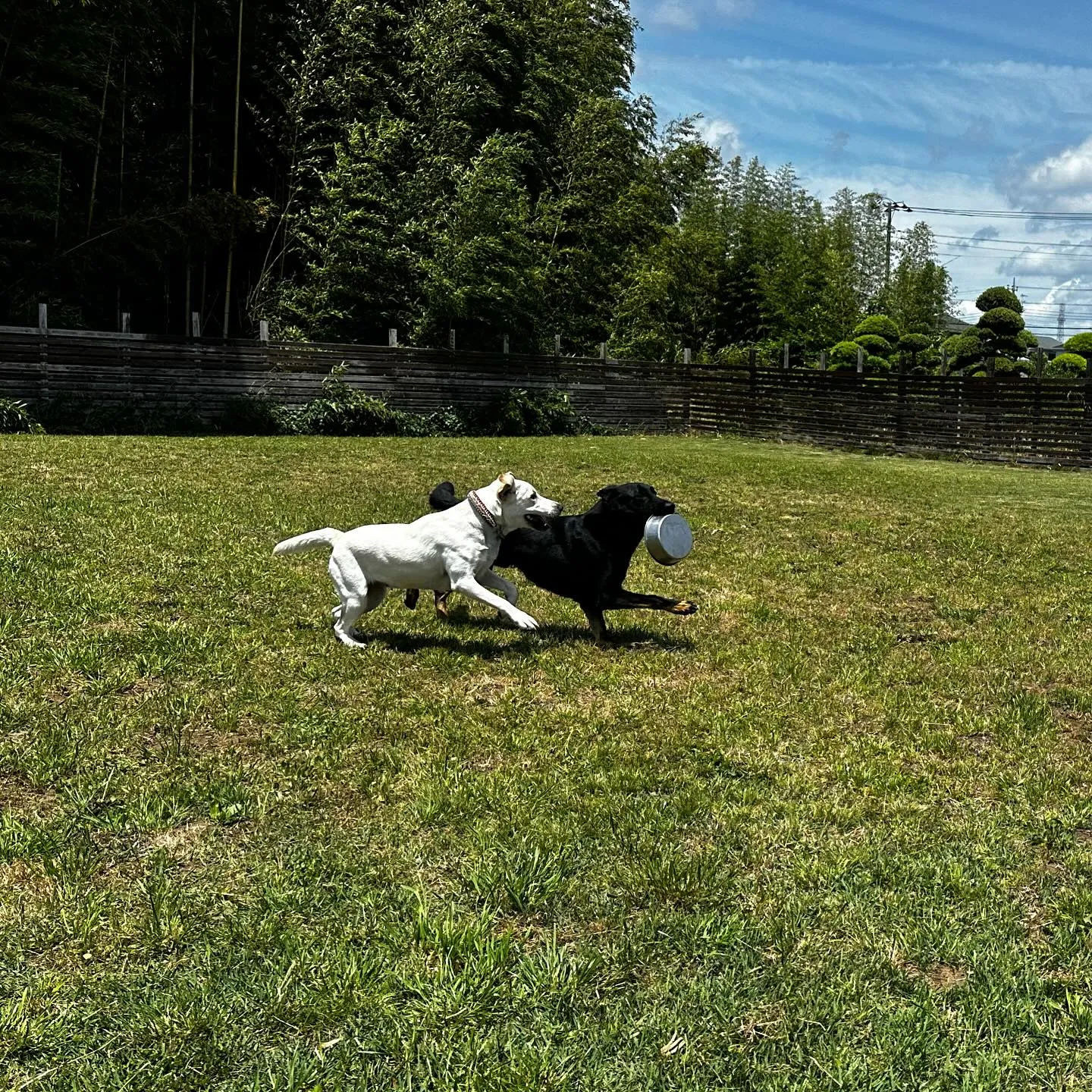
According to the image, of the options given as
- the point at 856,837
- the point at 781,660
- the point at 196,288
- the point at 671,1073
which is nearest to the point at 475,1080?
the point at 671,1073

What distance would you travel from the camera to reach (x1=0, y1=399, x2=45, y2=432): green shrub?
13289 mm

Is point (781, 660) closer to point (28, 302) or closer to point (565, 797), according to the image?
point (565, 797)

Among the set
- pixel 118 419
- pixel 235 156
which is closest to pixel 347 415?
pixel 118 419

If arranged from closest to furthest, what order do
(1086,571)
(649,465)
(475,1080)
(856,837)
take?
(475,1080) → (856,837) → (1086,571) → (649,465)

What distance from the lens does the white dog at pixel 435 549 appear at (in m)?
4.32

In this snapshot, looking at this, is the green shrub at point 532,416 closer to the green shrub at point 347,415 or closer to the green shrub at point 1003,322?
the green shrub at point 347,415

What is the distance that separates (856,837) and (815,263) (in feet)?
108

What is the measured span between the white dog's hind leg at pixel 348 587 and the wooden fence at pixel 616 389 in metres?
12.0

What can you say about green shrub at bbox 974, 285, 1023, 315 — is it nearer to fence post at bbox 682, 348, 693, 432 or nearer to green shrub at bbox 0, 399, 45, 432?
fence post at bbox 682, 348, 693, 432

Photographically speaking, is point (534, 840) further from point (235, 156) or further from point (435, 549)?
point (235, 156)

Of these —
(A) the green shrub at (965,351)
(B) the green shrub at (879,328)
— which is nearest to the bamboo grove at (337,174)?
(B) the green shrub at (879,328)

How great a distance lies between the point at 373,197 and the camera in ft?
63.7

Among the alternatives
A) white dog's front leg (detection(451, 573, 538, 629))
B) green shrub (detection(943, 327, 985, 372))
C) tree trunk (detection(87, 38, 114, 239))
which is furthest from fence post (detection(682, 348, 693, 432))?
white dog's front leg (detection(451, 573, 538, 629))

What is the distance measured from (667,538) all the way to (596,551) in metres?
0.34
